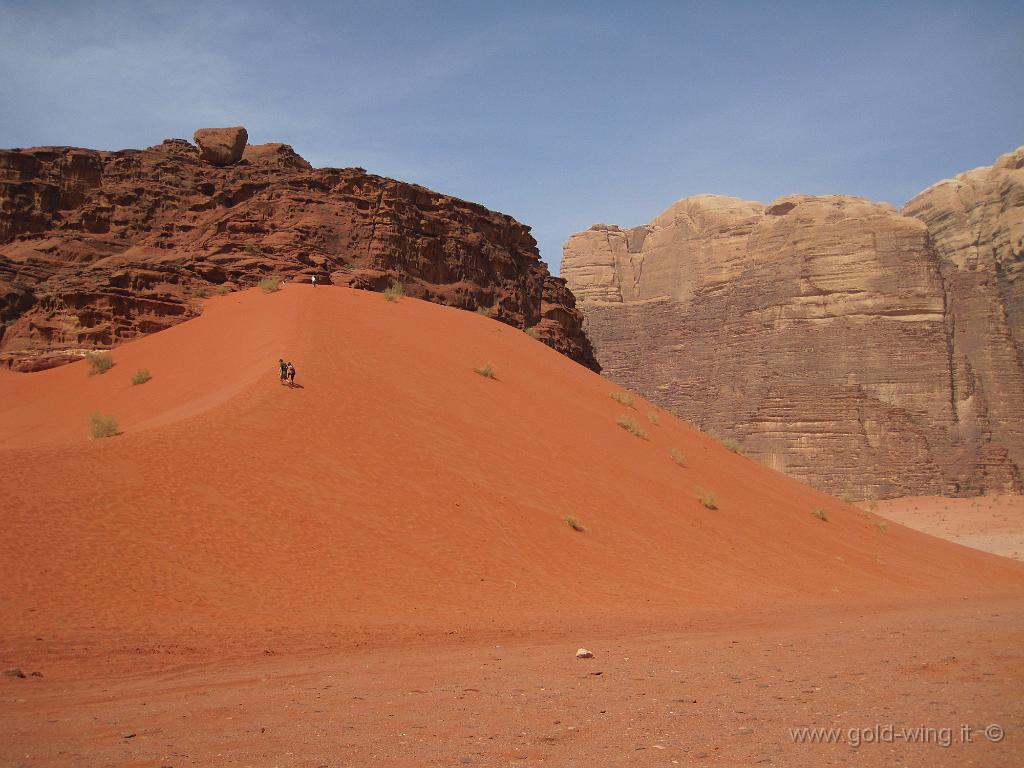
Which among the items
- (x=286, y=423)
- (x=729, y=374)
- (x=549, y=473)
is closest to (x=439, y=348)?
(x=549, y=473)

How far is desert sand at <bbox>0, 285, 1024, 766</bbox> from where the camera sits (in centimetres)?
539

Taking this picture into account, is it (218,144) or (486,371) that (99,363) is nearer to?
(486,371)

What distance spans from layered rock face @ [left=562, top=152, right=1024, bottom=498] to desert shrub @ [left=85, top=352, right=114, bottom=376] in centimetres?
4718

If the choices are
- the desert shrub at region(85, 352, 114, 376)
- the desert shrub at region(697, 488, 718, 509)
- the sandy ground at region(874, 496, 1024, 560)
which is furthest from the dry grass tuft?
the sandy ground at region(874, 496, 1024, 560)

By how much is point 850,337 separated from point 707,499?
161 feet

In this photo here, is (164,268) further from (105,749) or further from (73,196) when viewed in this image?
(105,749)

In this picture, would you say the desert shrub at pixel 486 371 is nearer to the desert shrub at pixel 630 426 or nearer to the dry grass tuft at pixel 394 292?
the desert shrub at pixel 630 426

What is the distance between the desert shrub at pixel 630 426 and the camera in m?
22.6

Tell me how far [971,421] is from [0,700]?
2483 inches

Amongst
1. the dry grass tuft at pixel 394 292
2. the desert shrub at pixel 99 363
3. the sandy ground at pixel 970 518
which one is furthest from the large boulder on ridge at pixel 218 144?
the sandy ground at pixel 970 518

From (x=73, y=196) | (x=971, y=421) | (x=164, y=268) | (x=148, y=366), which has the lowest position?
(x=971, y=421)

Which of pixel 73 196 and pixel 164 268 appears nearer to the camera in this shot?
pixel 164 268

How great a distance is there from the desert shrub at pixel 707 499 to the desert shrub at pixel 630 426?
13.1 ft

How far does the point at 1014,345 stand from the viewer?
201 feet
